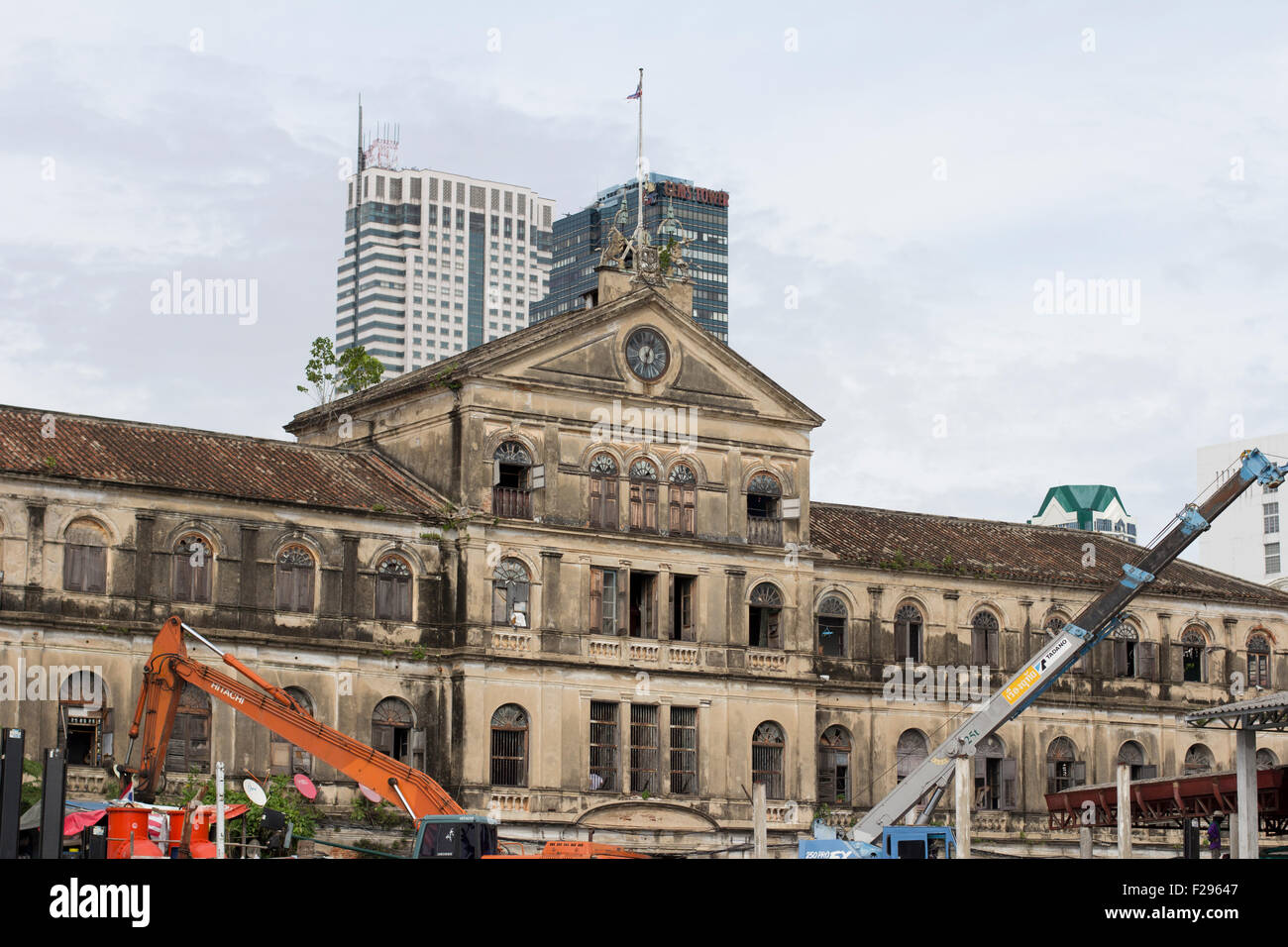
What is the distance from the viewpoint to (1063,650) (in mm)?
50375

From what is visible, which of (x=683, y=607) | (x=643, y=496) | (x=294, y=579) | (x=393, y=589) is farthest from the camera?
(x=683, y=607)

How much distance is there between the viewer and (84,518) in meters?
49.2

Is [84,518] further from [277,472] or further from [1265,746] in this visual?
[1265,746]

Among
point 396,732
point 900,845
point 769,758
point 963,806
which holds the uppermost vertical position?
point 396,732

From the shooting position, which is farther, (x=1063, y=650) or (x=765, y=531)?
(x=765, y=531)

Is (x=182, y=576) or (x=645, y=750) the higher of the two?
(x=182, y=576)

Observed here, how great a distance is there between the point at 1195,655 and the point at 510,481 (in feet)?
85.7

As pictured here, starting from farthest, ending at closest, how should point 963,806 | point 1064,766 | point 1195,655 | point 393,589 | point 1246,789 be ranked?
point 1195,655 → point 1064,766 → point 393,589 → point 963,806 → point 1246,789

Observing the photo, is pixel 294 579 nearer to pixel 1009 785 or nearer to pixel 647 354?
pixel 647 354

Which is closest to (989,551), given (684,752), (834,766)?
(834,766)

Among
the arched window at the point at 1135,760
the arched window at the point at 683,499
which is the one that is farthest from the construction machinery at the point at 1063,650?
the arched window at the point at 1135,760

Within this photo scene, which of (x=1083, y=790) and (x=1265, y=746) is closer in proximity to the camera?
(x=1083, y=790)
